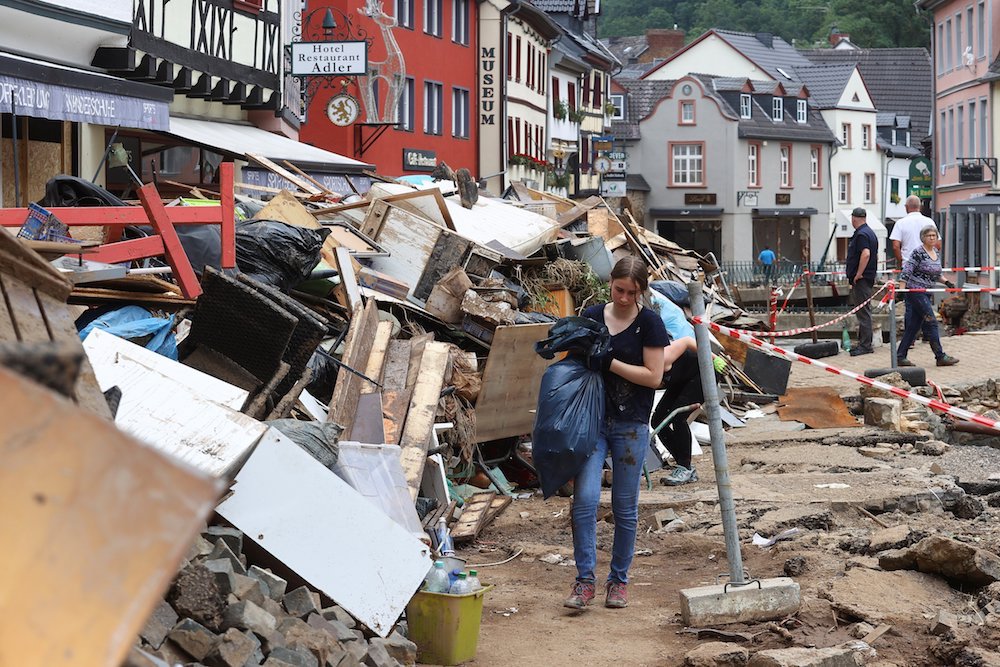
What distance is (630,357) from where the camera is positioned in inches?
275

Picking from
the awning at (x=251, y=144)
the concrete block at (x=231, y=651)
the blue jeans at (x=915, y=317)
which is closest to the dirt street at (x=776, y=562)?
the concrete block at (x=231, y=651)

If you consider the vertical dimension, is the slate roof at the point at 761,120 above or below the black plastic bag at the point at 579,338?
above

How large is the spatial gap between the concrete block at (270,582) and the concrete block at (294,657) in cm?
57

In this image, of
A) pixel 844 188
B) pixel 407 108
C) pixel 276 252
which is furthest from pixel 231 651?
pixel 844 188

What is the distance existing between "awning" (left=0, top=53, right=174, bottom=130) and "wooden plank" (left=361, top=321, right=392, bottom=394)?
3.72 m

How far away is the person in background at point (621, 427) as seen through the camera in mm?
6918

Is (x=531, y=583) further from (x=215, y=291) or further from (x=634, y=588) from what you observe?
(x=215, y=291)

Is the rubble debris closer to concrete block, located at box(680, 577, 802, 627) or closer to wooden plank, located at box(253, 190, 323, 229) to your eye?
concrete block, located at box(680, 577, 802, 627)

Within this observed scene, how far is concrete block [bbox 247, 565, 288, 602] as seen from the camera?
5.49 meters

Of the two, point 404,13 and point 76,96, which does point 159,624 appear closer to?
point 76,96

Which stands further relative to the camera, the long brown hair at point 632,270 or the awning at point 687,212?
the awning at point 687,212

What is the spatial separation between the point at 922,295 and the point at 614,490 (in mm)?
11267

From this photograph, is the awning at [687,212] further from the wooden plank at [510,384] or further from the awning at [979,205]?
the wooden plank at [510,384]

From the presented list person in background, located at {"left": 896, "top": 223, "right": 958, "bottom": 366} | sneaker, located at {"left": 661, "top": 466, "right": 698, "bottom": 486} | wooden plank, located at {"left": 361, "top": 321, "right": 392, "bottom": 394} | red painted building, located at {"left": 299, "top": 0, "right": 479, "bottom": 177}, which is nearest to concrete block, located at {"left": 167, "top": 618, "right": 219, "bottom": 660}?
wooden plank, located at {"left": 361, "top": 321, "right": 392, "bottom": 394}
